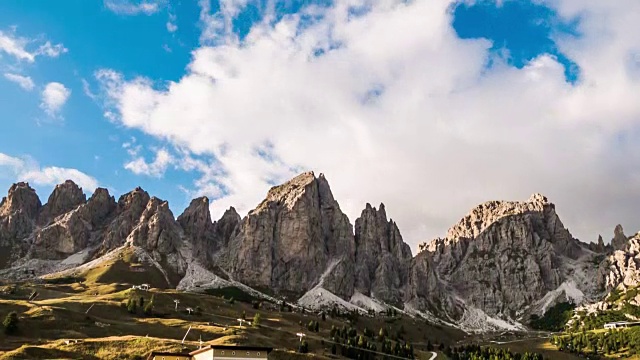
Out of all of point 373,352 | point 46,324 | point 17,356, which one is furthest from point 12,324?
point 373,352

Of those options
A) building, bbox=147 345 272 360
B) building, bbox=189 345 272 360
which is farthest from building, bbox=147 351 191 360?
building, bbox=189 345 272 360

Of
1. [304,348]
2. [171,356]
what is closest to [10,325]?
[171,356]

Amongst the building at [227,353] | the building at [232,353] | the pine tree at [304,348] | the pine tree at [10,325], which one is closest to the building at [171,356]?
the building at [227,353]

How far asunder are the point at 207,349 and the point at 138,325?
2956 inches

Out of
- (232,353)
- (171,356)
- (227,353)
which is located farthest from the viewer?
(171,356)

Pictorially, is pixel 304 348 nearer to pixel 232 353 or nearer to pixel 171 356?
pixel 171 356

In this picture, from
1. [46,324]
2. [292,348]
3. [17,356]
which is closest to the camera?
[17,356]

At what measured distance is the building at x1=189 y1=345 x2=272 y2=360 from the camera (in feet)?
376

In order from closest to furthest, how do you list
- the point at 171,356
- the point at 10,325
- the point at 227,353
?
the point at 227,353, the point at 171,356, the point at 10,325

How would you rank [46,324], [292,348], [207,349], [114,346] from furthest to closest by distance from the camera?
[292,348], [46,324], [114,346], [207,349]

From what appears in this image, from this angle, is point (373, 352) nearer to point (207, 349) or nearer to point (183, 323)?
point (183, 323)

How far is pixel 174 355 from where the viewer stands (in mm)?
125125

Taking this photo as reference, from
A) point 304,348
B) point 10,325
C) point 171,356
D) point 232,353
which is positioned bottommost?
point 171,356

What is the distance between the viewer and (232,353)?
4564 inches
